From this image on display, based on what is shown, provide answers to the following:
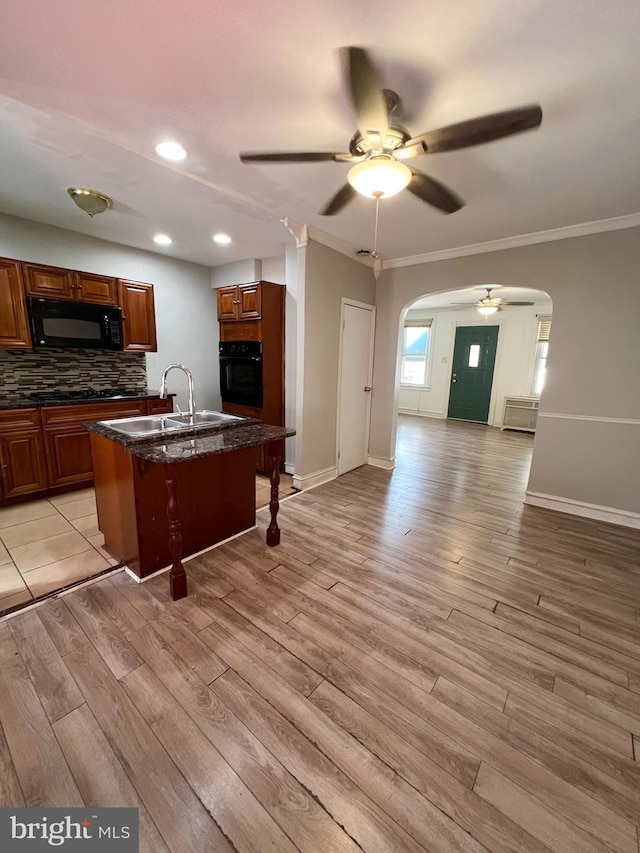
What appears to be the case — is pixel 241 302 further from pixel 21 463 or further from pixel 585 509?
pixel 585 509

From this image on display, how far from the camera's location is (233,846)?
1.01 metres

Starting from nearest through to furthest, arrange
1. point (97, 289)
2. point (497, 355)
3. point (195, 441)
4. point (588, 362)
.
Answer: point (195, 441), point (588, 362), point (97, 289), point (497, 355)

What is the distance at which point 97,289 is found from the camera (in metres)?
3.60

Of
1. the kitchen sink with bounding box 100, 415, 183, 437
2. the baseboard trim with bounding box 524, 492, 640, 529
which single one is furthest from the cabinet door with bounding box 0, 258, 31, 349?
the baseboard trim with bounding box 524, 492, 640, 529

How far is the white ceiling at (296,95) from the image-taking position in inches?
49.9

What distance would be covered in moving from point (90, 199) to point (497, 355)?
24.1ft

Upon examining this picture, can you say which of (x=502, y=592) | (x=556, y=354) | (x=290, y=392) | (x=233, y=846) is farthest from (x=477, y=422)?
(x=233, y=846)

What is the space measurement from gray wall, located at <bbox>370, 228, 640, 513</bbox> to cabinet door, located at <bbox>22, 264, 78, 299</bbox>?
4128 millimetres

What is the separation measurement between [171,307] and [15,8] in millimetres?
3428

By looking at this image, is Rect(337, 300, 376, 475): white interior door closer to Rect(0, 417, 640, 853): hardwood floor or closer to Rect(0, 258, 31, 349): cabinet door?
Rect(0, 417, 640, 853): hardwood floor

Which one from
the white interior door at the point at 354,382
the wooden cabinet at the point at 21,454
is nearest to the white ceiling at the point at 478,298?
the white interior door at the point at 354,382

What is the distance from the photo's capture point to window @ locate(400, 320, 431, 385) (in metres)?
8.45

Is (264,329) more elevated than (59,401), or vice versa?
(264,329)

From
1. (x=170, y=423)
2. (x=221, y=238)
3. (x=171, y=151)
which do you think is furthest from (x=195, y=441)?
(x=221, y=238)
